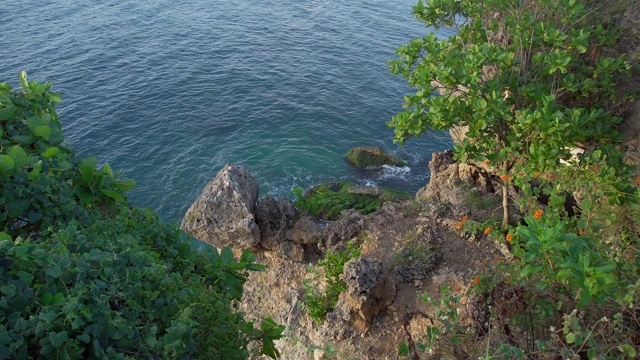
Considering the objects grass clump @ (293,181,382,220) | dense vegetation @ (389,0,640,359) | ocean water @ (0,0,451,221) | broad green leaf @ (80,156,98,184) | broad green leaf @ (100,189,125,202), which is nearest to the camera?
broad green leaf @ (80,156,98,184)

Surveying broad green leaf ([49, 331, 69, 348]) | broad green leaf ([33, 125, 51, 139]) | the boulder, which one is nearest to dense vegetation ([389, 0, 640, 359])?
broad green leaf ([49, 331, 69, 348])

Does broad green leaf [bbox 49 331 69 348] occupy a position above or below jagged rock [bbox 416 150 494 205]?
above

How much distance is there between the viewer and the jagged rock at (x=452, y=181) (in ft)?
62.6

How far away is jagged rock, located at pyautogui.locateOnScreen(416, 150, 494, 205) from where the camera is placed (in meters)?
19.1

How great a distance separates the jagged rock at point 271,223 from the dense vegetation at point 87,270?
32.9 feet

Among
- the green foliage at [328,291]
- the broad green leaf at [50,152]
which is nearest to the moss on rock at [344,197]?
the green foliage at [328,291]

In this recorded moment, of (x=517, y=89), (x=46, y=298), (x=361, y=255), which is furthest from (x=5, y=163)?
(x=361, y=255)

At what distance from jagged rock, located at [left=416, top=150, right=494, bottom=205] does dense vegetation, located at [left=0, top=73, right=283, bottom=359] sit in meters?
13.4

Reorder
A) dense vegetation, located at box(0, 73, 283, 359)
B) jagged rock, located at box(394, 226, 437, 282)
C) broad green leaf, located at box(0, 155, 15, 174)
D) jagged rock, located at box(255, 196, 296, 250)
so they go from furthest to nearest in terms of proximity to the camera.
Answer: jagged rock, located at box(255, 196, 296, 250)
jagged rock, located at box(394, 226, 437, 282)
broad green leaf, located at box(0, 155, 15, 174)
dense vegetation, located at box(0, 73, 283, 359)

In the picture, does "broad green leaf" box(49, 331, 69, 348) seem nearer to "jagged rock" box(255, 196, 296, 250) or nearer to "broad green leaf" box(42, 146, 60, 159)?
"broad green leaf" box(42, 146, 60, 159)

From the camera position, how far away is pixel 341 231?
55.2 ft

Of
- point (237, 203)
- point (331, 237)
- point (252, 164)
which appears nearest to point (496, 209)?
point (331, 237)

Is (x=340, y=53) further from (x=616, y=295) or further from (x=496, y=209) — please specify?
(x=616, y=295)

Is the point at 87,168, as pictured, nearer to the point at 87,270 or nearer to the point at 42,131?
the point at 42,131
